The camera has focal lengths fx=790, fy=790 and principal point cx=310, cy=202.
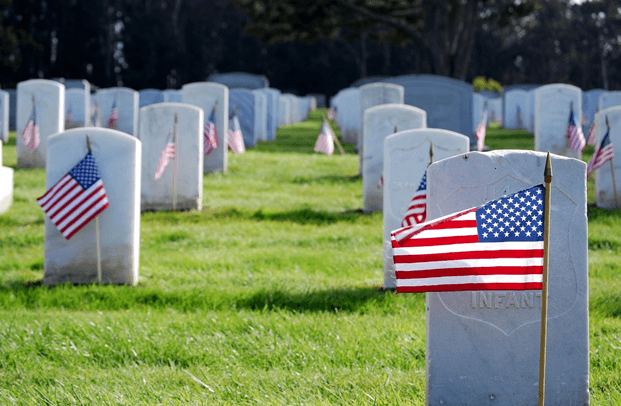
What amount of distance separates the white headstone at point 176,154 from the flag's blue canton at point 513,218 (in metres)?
7.63

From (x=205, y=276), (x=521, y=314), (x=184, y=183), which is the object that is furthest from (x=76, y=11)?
(x=521, y=314)

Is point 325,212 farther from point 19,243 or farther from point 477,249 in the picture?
point 477,249

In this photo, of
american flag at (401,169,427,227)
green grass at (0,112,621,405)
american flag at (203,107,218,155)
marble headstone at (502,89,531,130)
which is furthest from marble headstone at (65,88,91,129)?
american flag at (401,169,427,227)

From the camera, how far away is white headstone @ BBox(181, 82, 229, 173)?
1412 centimetres

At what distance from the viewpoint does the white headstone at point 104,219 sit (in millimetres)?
6746

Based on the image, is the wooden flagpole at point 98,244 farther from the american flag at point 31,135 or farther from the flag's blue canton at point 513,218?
the american flag at point 31,135

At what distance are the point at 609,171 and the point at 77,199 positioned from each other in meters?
7.50

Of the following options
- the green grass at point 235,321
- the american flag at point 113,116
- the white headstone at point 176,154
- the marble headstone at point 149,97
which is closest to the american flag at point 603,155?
the green grass at point 235,321

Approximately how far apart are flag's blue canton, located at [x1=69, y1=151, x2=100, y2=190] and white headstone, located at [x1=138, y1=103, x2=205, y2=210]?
367 cm

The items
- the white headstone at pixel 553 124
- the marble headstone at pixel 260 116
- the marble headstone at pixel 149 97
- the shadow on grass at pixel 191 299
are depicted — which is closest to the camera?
the shadow on grass at pixel 191 299

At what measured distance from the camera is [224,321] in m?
5.62

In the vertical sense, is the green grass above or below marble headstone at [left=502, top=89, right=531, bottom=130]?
below

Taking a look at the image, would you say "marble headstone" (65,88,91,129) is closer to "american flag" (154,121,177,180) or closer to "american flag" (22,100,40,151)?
"american flag" (22,100,40,151)

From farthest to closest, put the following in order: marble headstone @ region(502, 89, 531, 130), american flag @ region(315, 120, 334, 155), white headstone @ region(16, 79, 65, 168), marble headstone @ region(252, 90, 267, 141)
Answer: marble headstone @ region(502, 89, 531, 130) < marble headstone @ region(252, 90, 267, 141) < american flag @ region(315, 120, 334, 155) < white headstone @ region(16, 79, 65, 168)
